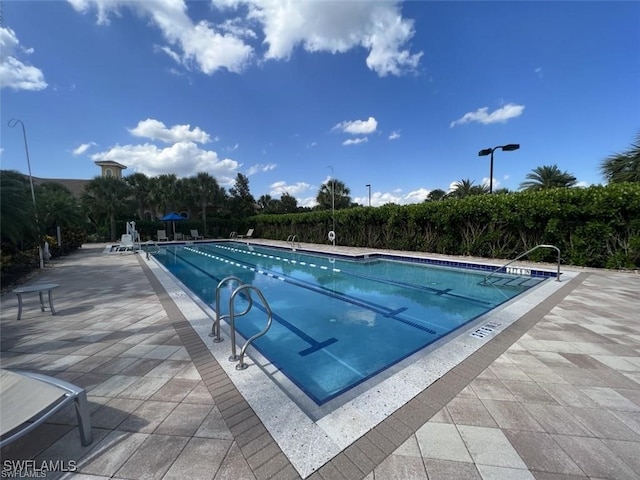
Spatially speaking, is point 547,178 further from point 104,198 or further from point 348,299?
point 104,198

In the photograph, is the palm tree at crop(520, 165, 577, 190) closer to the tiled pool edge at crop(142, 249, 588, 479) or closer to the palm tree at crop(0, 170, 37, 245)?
the tiled pool edge at crop(142, 249, 588, 479)

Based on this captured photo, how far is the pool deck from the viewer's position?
5.27ft

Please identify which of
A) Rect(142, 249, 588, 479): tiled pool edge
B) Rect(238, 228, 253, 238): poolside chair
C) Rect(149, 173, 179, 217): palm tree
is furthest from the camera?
Rect(149, 173, 179, 217): palm tree

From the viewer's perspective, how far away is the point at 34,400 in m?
1.65

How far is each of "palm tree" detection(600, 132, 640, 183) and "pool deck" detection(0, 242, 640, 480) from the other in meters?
11.7

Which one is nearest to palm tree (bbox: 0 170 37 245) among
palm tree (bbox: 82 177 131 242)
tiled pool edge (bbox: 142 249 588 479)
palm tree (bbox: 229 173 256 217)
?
tiled pool edge (bbox: 142 249 588 479)

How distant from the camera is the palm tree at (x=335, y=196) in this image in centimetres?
3625

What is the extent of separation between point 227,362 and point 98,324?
2.77 meters

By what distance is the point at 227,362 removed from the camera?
291cm

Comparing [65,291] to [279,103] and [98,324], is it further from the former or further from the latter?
[279,103]

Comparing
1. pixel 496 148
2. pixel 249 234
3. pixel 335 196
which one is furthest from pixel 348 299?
pixel 335 196

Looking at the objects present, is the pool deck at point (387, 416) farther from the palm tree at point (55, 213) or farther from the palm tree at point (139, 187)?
the palm tree at point (139, 187)

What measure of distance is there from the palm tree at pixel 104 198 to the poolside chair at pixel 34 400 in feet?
81.4

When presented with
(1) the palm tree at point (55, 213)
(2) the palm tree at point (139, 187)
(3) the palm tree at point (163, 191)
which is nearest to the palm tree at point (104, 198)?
(2) the palm tree at point (139, 187)
